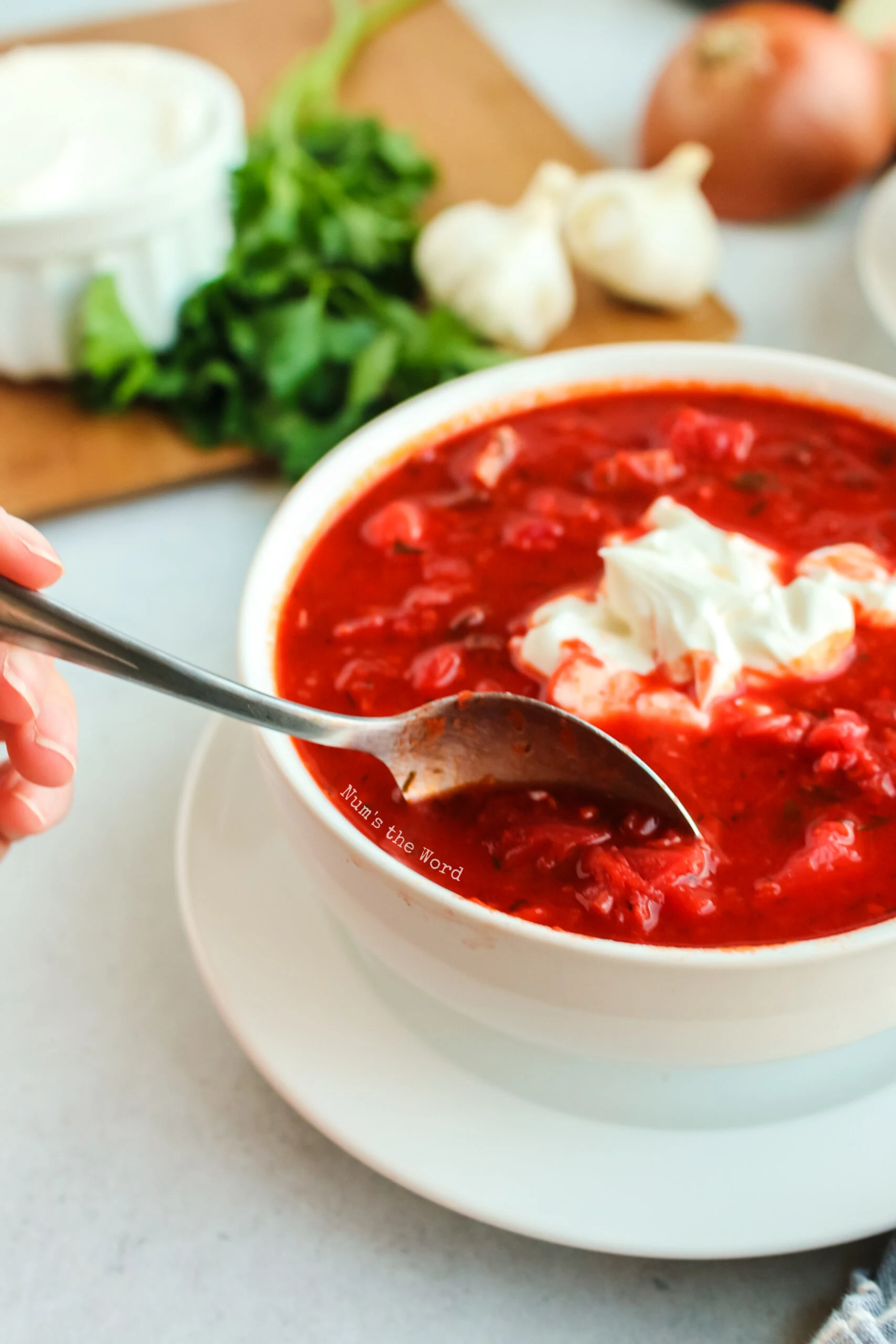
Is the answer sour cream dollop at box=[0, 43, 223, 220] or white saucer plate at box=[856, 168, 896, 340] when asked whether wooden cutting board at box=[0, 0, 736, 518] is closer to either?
white saucer plate at box=[856, 168, 896, 340]

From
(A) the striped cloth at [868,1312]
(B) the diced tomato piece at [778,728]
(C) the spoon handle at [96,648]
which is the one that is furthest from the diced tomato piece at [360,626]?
(A) the striped cloth at [868,1312]

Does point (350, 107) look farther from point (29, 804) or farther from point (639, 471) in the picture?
point (29, 804)

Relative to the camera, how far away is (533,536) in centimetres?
220

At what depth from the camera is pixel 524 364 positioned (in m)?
2.43

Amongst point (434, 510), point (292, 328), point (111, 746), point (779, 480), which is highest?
point (779, 480)

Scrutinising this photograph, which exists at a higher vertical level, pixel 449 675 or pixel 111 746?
pixel 449 675

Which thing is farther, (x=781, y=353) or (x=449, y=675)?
(x=781, y=353)

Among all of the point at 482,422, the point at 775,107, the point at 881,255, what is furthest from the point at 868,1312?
the point at 775,107

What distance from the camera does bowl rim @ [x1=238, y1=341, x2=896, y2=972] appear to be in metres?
1.47

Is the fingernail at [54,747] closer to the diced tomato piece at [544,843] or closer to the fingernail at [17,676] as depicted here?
the fingernail at [17,676]

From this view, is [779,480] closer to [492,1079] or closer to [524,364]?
[524,364]

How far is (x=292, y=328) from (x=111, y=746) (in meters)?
1.11

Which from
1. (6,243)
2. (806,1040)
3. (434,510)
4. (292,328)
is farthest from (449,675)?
(6,243)

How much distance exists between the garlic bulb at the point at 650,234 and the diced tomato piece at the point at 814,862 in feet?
6.76
